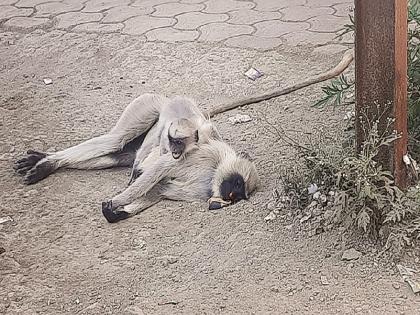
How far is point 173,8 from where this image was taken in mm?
7367

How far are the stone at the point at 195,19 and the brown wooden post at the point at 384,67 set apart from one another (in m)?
3.59

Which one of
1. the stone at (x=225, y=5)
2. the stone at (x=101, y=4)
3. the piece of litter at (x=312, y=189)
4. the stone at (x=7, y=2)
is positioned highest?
the stone at (x=7, y=2)

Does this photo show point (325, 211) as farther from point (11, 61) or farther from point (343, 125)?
point (11, 61)

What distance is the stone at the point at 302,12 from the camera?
6829 mm

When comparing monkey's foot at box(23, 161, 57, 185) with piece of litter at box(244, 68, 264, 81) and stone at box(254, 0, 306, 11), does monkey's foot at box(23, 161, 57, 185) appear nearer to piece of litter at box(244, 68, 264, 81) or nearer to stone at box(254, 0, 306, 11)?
piece of litter at box(244, 68, 264, 81)

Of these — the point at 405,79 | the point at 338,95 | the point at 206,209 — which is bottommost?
the point at 206,209

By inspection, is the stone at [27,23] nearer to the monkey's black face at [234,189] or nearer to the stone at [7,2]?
the stone at [7,2]

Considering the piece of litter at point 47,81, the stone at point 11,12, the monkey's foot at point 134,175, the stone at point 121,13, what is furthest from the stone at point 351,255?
the stone at point 11,12

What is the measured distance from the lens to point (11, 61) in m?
6.45

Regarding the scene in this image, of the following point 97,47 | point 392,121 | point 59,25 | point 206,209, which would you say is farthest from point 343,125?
point 59,25

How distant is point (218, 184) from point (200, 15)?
3170 mm

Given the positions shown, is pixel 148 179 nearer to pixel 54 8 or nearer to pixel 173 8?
pixel 173 8

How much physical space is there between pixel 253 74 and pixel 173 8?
1832 millimetres

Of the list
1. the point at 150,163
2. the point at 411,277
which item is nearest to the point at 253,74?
the point at 150,163
